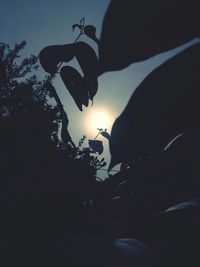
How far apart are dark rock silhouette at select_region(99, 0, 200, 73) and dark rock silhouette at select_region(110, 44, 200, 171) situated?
4 centimetres

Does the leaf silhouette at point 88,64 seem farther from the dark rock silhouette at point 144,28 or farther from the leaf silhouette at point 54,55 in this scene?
the dark rock silhouette at point 144,28

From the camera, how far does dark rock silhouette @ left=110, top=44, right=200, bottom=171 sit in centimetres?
28

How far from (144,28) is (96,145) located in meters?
2.29

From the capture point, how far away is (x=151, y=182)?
0.51 meters

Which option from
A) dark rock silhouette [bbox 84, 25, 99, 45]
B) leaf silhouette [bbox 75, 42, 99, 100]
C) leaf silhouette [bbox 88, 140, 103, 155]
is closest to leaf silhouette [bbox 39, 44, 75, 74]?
leaf silhouette [bbox 75, 42, 99, 100]

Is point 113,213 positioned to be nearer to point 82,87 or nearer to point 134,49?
point 82,87

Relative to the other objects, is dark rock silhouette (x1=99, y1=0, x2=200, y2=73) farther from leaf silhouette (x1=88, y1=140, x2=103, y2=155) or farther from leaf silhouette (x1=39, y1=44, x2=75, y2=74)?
leaf silhouette (x1=88, y1=140, x2=103, y2=155)

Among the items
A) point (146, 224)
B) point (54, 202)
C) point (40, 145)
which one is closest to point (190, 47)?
point (146, 224)

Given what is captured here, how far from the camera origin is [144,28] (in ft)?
0.81

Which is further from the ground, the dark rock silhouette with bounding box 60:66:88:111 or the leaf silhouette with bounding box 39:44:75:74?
the leaf silhouette with bounding box 39:44:75:74

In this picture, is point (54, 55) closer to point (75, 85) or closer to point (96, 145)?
point (75, 85)

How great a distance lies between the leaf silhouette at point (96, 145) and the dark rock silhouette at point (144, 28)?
2201 mm

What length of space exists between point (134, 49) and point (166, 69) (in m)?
0.06

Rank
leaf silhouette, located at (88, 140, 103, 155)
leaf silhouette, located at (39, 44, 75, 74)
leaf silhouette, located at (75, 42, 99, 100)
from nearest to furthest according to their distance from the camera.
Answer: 1. leaf silhouette, located at (75, 42, 99, 100)
2. leaf silhouette, located at (39, 44, 75, 74)
3. leaf silhouette, located at (88, 140, 103, 155)
